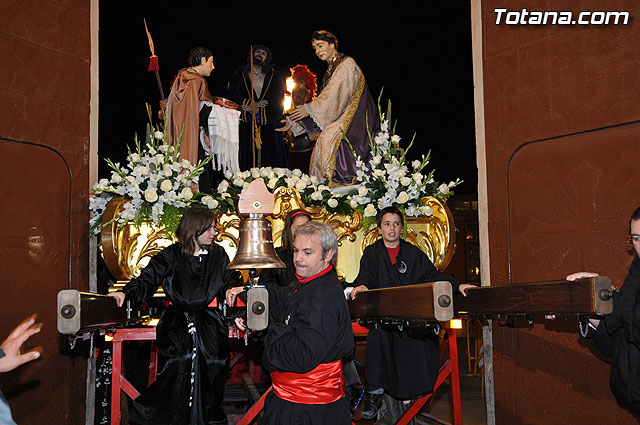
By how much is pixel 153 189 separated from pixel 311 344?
9.74 ft

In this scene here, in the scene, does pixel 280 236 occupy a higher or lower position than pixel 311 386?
higher

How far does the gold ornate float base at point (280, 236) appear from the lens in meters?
5.68

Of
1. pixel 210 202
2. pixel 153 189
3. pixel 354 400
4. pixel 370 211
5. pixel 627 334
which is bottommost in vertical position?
pixel 354 400

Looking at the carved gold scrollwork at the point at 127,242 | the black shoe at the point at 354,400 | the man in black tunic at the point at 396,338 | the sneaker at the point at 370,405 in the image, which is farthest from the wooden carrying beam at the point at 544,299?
the carved gold scrollwork at the point at 127,242

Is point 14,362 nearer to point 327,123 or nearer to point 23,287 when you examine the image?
point 23,287

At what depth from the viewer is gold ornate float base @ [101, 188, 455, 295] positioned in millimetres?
5684

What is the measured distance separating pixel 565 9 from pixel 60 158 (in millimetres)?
4620

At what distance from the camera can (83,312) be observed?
3.28m

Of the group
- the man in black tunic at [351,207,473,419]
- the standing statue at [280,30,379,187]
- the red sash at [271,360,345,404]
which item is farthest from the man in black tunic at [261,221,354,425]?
the standing statue at [280,30,379,187]

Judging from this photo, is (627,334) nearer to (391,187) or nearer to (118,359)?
(391,187)

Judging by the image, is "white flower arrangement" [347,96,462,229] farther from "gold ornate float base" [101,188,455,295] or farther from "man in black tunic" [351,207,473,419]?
"man in black tunic" [351,207,473,419]

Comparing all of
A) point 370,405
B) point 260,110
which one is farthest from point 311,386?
point 260,110

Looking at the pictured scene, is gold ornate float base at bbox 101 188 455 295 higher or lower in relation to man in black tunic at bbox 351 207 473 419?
higher

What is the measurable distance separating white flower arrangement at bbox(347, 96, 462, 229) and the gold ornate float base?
0.14 meters
